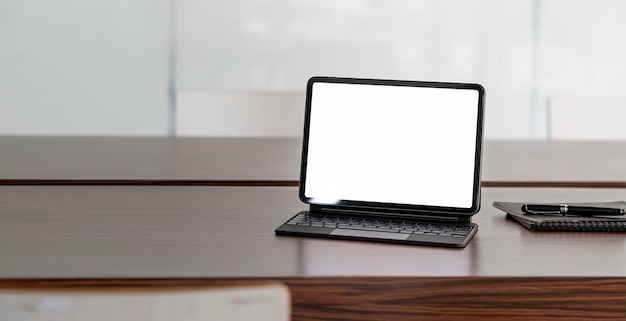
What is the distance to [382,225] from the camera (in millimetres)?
1157

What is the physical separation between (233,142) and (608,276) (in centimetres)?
142

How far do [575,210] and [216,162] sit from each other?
0.86 metres

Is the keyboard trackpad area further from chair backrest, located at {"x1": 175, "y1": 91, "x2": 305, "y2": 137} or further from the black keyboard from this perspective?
chair backrest, located at {"x1": 175, "y1": 91, "x2": 305, "y2": 137}

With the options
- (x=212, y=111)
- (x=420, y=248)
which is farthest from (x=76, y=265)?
(x=212, y=111)

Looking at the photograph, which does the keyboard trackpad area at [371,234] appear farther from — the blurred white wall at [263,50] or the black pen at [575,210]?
the blurred white wall at [263,50]

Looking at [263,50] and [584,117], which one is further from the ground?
[263,50]

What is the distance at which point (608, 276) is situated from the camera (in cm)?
96

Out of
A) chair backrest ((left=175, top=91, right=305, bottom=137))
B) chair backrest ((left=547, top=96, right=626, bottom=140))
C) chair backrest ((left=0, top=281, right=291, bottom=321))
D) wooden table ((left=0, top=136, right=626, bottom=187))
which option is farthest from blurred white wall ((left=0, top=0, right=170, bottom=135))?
chair backrest ((left=0, top=281, right=291, bottom=321))

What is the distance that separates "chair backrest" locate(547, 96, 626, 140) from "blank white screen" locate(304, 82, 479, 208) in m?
1.56

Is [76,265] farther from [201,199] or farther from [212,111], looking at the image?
[212,111]

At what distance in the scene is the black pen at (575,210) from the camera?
4.03ft

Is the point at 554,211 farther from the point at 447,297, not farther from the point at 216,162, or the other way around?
the point at 216,162

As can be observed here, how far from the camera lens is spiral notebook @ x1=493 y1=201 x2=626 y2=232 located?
1176 millimetres

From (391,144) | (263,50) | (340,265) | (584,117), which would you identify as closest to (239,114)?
(584,117)
